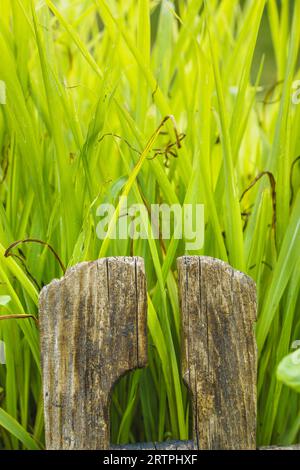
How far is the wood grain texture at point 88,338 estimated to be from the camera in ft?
2.43

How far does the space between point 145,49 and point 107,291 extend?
14.5 inches

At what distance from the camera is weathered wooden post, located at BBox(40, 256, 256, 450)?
0.74 m

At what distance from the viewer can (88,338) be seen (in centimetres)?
74

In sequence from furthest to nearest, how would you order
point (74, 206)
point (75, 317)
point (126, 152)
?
point (126, 152) < point (74, 206) < point (75, 317)

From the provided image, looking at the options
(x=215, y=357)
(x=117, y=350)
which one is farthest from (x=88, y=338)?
(x=215, y=357)

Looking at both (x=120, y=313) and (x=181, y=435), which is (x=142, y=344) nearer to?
(x=120, y=313)

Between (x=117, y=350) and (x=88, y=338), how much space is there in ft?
0.12

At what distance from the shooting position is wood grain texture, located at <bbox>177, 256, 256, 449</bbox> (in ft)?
2.51

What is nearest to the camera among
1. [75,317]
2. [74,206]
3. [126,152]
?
[75,317]

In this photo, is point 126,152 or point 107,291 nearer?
point 107,291

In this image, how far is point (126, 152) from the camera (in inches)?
38.7

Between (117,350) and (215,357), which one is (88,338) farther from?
(215,357)

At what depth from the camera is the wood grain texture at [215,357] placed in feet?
Result: 2.51
